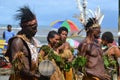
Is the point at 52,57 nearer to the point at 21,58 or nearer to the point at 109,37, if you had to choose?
the point at 109,37

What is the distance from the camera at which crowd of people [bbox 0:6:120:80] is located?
6.28m

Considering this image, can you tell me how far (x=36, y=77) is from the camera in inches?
245

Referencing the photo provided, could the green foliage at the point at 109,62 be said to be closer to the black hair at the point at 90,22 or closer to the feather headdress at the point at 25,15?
the black hair at the point at 90,22

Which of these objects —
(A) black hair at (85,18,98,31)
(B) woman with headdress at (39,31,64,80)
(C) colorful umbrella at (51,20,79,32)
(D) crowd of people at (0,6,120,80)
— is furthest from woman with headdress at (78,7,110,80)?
(C) colorful umbrella at (51,20,79,32)

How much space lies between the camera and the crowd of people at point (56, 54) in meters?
6.28

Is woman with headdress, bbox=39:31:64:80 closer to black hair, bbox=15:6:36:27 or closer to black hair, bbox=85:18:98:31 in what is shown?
black hair, bbox=85:18:98:31

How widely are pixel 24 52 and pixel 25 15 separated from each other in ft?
1.80

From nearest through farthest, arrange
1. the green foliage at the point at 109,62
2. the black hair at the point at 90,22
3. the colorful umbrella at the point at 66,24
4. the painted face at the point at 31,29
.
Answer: the painted face at the point at 31,29 → the black hair at the point at 90,22 → the green foliage at the point at 109,62 → the colorful umbrella at the point at 66,24

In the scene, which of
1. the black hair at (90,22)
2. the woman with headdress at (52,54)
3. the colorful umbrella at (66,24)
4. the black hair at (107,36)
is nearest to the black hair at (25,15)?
the woman with headdress at (52,54)

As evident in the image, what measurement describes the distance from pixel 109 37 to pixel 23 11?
2.78 meters

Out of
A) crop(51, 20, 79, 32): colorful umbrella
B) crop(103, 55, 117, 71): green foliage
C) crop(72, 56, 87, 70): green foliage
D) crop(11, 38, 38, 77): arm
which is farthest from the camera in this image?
crop(51, 20, 79, 32): colorful umbrella

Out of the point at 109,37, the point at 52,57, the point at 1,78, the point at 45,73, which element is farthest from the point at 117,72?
the point at 1,78

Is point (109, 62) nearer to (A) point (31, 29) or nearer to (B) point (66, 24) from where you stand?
(A) point (31, 29)

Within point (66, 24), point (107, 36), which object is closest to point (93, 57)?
point (107, 36)
